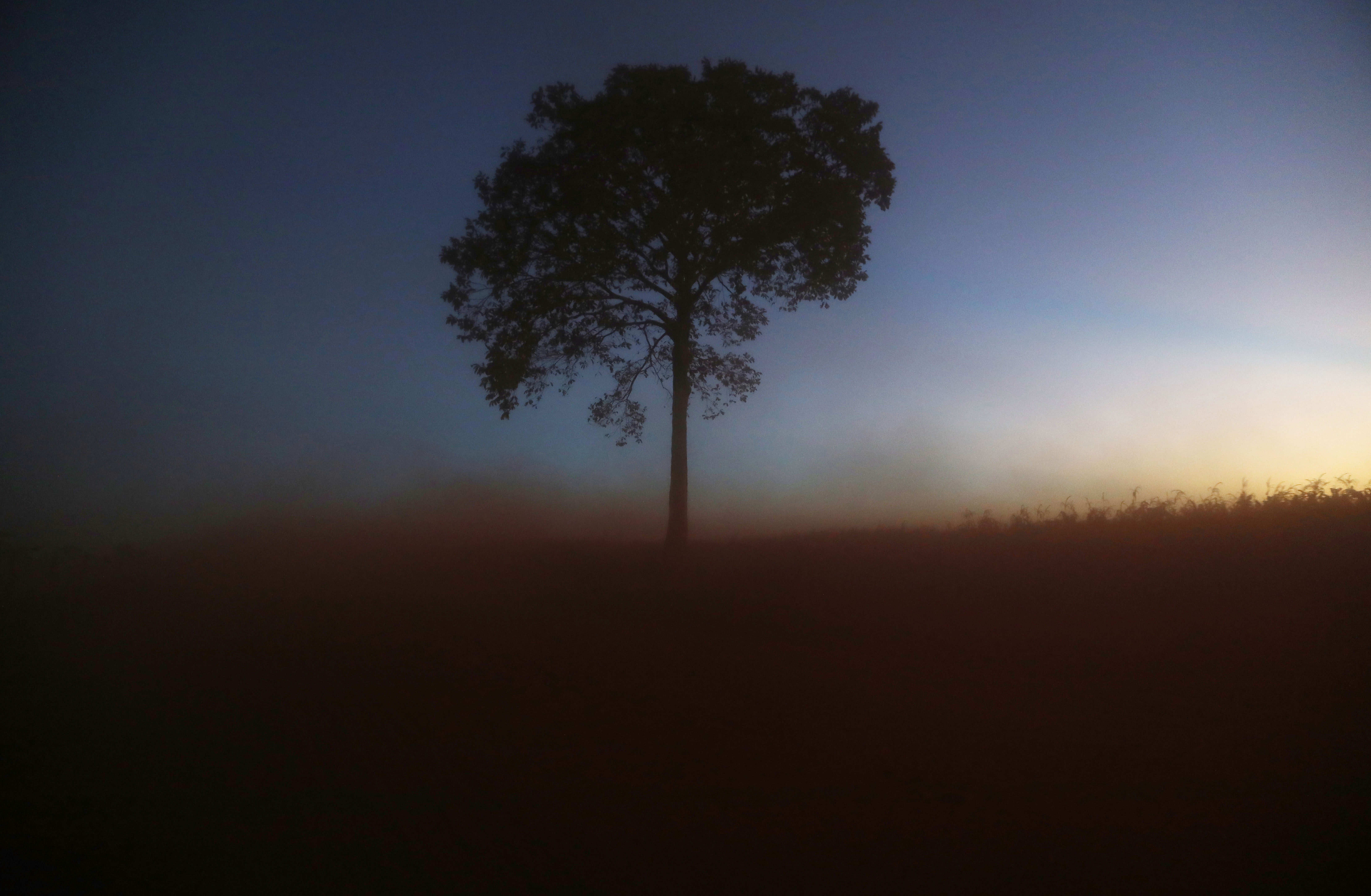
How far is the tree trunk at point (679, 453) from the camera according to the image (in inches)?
534

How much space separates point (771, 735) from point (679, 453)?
8821 mm

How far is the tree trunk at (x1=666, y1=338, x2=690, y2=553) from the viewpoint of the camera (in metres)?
13.6

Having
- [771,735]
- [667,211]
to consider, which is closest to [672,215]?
[667,211]

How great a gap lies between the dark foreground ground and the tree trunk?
10.5 ft

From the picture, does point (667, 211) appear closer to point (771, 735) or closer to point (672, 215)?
point (672, 215)

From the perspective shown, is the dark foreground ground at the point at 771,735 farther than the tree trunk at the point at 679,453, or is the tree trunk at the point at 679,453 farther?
the tree trunk at the point at 679,453

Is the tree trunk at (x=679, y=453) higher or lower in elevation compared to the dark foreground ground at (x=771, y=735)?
higher

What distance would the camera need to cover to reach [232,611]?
11.3 m

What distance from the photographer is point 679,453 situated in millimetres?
13961

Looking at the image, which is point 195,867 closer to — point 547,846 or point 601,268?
point 547,846

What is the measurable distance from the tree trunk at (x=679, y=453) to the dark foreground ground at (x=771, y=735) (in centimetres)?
320

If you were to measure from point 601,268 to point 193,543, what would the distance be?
13796mm

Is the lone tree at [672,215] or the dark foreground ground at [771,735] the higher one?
the lone tree at [672,215]

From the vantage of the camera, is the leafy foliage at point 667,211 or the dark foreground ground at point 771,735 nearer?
the dark foreground ground at point 771,735
